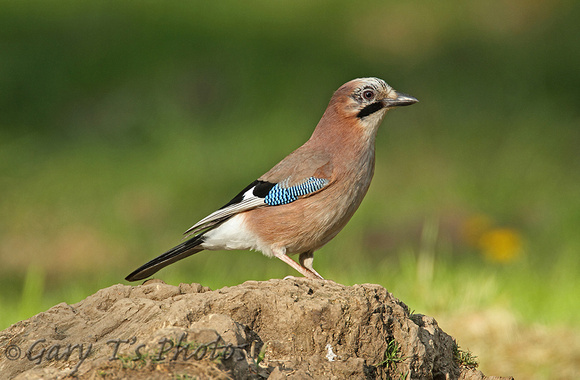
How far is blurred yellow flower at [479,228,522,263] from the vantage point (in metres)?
9.96

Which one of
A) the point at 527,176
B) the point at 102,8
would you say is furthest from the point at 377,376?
the point at 102,8

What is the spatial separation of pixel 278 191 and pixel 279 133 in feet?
22.3

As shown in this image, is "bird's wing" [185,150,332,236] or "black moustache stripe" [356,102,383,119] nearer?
"bird's wing" [185,150,332,236]

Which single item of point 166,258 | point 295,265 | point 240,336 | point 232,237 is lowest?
point 240,336

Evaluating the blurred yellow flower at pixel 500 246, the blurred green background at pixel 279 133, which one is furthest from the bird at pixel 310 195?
the blurred yellow flower at pixel 500 246

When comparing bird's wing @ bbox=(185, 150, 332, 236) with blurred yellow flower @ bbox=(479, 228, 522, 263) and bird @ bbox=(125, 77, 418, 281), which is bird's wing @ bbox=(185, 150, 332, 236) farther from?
blurred yellow flower @ bbox=(479, 228, 522, 263)

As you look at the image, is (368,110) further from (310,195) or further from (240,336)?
(240,336)

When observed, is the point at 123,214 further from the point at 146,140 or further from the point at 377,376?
the point at 377,376

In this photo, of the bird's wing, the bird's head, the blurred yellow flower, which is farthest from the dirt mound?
the blurred yellow flower

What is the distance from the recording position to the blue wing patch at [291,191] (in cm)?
590

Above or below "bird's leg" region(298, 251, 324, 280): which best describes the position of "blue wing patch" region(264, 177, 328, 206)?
above

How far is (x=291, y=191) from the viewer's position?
6027 mm

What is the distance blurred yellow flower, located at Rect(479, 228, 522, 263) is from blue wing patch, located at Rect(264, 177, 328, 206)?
4566 millimetres

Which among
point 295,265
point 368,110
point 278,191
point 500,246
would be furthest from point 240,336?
point 500,246
